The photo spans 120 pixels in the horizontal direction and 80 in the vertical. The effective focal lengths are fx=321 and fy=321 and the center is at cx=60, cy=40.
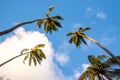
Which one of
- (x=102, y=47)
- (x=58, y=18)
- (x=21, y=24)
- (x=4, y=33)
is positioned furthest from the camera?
(x=58, y=18)

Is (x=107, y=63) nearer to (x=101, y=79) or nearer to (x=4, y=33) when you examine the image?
(x=101, y=79)

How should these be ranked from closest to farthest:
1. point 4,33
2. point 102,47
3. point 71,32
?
point 4,33 < point 102,47 < point 71,32

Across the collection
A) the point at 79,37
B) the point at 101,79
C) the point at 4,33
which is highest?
the point at 79,37

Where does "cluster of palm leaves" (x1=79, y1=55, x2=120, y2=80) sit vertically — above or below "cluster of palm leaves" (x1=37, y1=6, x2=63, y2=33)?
below

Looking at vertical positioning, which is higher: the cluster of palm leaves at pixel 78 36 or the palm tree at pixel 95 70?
the cluster of palm leaves at pixel 78 36

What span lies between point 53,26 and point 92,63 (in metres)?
8.07

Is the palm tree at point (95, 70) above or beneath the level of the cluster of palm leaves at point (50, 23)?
beneath

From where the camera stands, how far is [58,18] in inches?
1783

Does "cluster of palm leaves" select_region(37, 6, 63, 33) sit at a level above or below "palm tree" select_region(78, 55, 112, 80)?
above

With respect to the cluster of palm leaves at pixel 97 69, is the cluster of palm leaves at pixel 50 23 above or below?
above

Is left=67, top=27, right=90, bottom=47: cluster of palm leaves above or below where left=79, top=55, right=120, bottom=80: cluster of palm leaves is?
above

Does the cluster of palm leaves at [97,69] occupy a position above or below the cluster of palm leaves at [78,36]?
below

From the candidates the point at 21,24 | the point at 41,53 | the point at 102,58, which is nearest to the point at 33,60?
the point at 41,53

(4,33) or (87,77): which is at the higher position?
(87,77)
